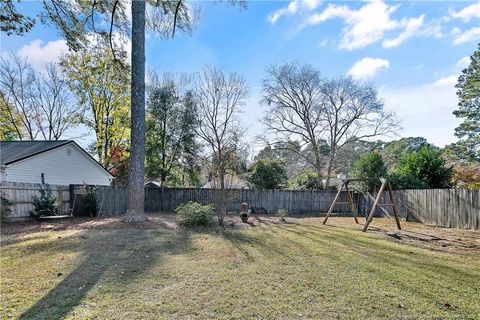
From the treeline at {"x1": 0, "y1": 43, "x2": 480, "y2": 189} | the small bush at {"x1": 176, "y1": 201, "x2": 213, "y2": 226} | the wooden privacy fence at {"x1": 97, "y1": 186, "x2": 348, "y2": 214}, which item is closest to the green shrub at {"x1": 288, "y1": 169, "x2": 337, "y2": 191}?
the treeline at {"x1": 0, "y1": 43, "x2": 480, "y2": 189}

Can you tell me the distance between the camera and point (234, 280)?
3674 millimetres

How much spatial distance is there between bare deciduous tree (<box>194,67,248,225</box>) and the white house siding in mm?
7837

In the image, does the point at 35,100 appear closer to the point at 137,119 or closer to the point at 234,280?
the point at 137,119

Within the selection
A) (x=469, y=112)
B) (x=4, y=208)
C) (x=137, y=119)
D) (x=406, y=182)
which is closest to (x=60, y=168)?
(x=4, y=208)

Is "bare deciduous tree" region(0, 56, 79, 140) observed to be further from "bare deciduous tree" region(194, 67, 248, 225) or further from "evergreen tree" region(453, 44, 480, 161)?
"evergreen tree" region(453, 44, 480, 161)

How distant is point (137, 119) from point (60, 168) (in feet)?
24.5

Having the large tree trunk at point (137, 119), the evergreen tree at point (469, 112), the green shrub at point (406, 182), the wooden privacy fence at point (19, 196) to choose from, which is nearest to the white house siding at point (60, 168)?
the wooden privacy fence at point (19, 196)

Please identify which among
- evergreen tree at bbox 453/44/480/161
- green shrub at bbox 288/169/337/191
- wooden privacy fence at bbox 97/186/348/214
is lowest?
wooden privacy fence at bbox 97/186/348/214

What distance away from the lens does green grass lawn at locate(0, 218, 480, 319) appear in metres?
2.79

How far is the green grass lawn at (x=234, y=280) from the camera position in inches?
110

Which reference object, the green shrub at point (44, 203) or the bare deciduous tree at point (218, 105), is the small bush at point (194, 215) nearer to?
the green shrub at point (44, 203)

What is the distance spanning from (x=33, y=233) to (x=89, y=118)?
16.9 metres

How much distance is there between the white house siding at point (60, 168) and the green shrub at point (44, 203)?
2.09 m

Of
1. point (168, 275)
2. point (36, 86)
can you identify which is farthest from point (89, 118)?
point (168, 275)
